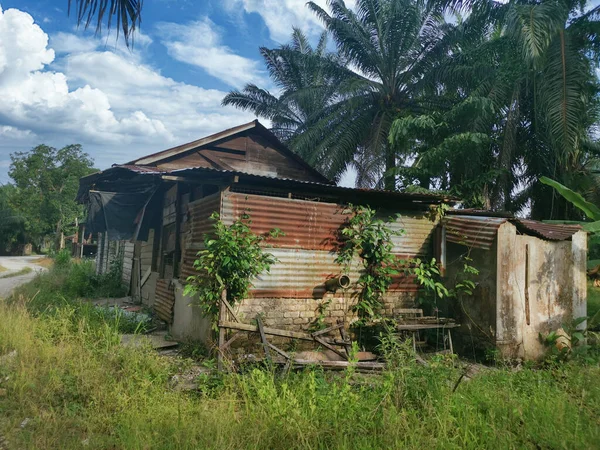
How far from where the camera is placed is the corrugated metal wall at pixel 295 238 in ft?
20.8

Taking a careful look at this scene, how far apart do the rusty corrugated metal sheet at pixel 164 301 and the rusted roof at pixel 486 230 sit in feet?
17.0

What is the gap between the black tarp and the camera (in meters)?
9.58

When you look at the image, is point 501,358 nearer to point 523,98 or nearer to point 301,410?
point 301,410

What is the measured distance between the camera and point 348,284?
6.72m

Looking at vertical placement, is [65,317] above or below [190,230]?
below

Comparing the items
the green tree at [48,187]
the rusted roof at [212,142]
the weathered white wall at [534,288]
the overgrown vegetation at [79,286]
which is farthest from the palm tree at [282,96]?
the green tree at [48,187]

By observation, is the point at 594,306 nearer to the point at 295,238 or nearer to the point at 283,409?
the point at 295,238

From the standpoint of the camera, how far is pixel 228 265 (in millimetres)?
5727

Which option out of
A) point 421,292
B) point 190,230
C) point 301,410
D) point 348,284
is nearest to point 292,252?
point 348,284

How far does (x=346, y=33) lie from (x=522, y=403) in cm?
1474

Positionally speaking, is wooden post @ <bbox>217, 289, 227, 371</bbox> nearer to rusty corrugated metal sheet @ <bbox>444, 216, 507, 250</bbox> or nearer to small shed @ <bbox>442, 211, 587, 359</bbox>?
small shed @ <bbox>442, 211, 587, 359</bbox>

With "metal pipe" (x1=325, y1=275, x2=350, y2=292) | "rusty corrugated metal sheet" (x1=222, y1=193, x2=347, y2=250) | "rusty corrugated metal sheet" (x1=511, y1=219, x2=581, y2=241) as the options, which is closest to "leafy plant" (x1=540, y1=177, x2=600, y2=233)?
"rusty corrugated metal sheet" (x1=511, y1=219, x2=581, y2=241)

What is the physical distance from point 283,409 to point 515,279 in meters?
4.70

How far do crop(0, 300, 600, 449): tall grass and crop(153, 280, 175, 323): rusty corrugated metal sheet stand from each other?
2.41 meters
